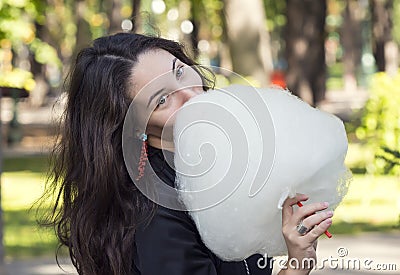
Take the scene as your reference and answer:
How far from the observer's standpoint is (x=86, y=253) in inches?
106

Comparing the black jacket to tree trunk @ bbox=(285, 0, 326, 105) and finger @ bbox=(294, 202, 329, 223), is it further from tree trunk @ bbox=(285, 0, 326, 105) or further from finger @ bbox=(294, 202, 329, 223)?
tree trunk @ bbox=(285, 0, 326, 105)

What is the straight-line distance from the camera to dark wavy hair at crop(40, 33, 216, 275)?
2607mm

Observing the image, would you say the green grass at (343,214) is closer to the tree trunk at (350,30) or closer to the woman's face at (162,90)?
the woman's face at (162,90)

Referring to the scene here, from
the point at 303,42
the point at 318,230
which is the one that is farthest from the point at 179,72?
the point at 303,42

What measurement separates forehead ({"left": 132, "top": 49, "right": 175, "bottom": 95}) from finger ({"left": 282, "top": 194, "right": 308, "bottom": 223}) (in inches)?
19.7

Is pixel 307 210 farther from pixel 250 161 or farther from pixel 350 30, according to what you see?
pixel 350 30

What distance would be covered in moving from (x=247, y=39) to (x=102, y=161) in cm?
1153

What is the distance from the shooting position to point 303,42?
23391 millimetres

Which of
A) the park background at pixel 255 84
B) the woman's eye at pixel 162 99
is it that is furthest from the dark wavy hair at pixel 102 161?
the park background at pixel 255 84

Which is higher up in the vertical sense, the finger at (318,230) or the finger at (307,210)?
the finger at (307,210)

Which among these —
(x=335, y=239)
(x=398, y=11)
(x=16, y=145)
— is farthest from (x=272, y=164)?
(x=398, y=11)

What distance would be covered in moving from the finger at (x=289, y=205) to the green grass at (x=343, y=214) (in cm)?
572

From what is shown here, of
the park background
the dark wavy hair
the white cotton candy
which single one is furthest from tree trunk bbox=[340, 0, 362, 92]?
the white cotton candy

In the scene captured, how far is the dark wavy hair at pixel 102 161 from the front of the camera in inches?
103
